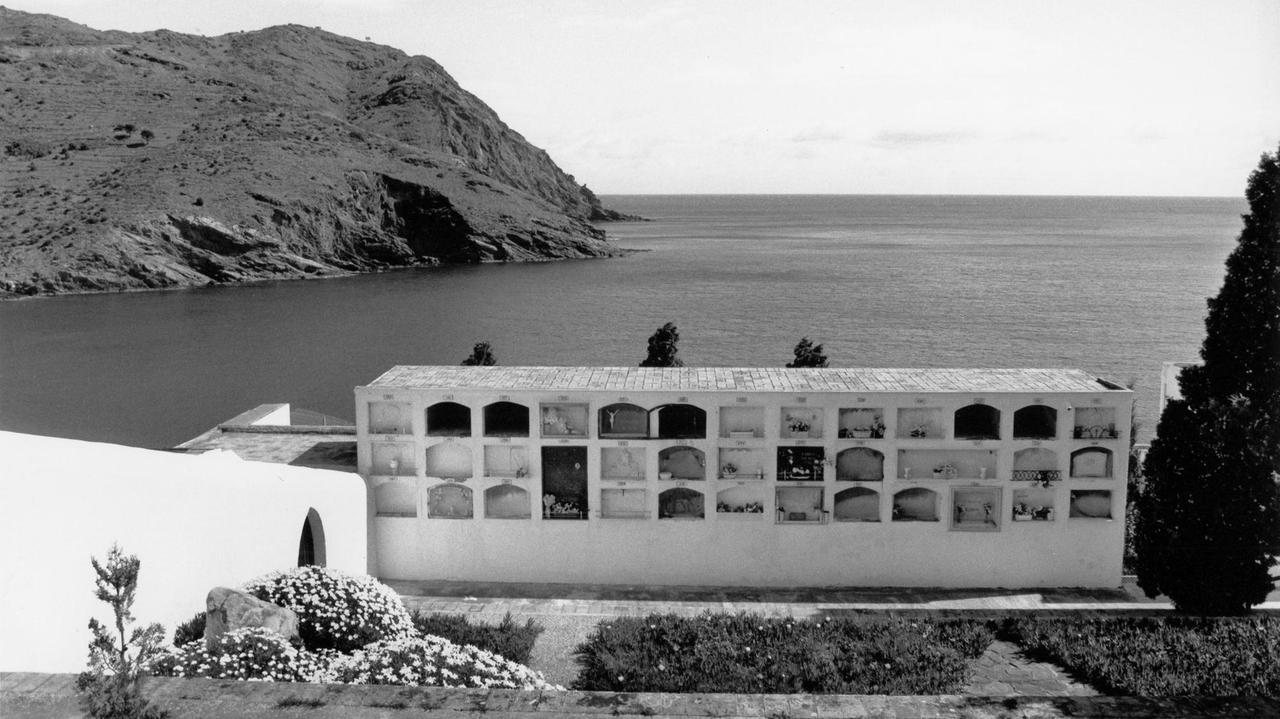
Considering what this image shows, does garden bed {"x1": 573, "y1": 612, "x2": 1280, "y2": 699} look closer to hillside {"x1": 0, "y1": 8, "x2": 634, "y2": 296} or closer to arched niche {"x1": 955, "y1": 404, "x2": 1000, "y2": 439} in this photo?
arched niche {"x1": 955, "y1": 404, "x2": 1000, "y2": 439}

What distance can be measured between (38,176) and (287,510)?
94321 millimetres

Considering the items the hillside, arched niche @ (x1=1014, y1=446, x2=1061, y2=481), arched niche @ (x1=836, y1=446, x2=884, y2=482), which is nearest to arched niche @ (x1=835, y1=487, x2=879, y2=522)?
arched niche @ (x1=836, y1=446, x2=884, y2=482)

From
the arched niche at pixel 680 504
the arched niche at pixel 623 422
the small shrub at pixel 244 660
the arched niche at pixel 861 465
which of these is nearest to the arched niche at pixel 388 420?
the arched niche at pixel 623 422

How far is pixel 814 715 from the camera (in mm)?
10391

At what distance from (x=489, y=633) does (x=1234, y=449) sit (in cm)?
1700

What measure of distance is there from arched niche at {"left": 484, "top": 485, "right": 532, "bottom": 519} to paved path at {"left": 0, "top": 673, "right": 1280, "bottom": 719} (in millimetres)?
16288

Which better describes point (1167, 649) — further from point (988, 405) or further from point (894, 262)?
point (894, 262)

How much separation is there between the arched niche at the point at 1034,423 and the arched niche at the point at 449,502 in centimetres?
1406

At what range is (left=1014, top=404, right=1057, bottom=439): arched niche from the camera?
26.3 m

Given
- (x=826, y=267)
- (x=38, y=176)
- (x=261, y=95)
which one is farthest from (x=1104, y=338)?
(x=261, y=95)

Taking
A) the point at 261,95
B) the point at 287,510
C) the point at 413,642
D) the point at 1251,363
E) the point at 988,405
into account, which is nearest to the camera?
the point at 413,642

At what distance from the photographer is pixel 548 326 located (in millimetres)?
81812

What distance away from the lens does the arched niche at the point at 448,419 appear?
87.4 ft

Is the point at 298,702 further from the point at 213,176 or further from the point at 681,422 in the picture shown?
the point at 213,176
